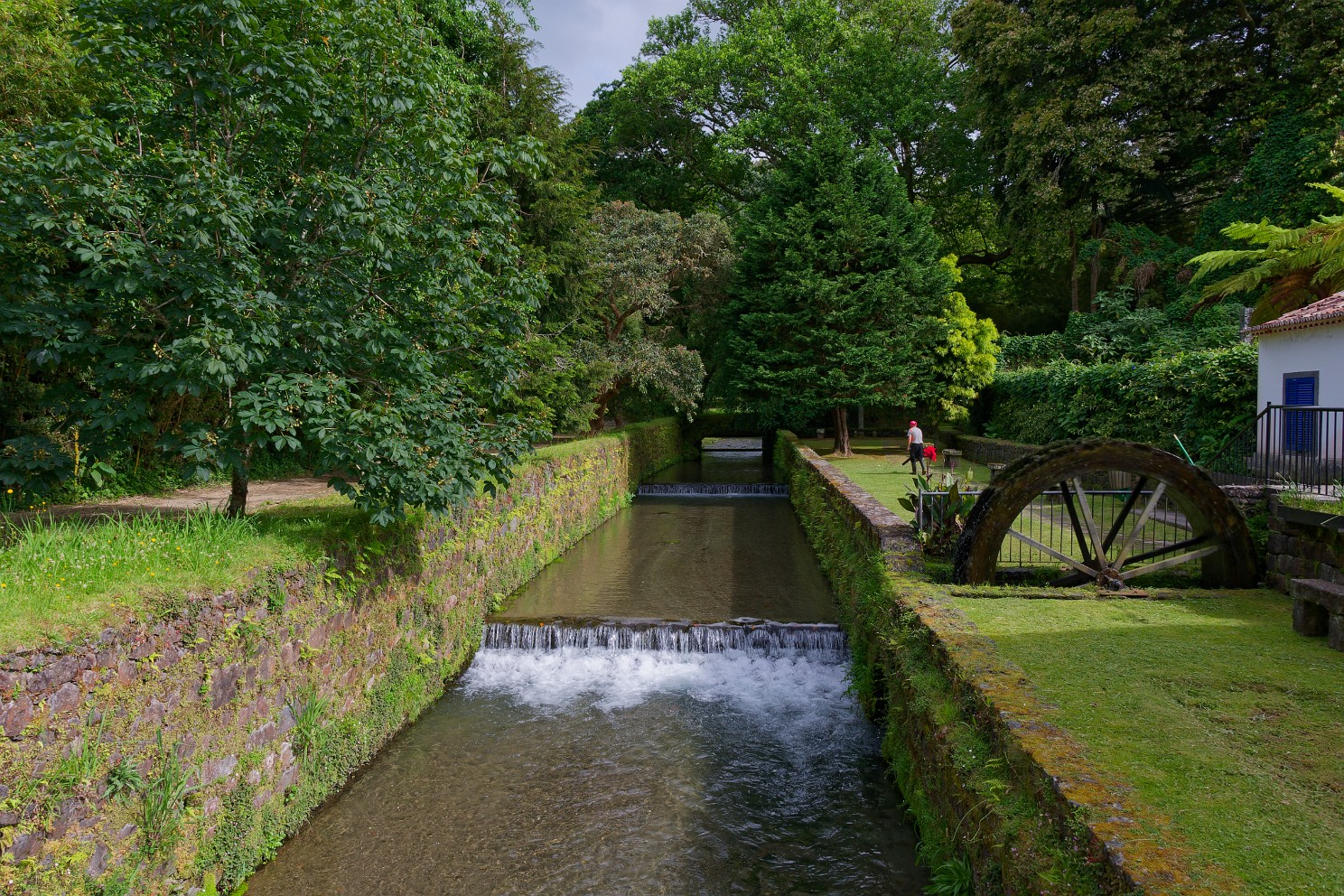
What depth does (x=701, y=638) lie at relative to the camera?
32.3 ft

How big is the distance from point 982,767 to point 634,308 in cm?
2073

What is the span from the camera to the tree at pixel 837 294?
2386 centimetres

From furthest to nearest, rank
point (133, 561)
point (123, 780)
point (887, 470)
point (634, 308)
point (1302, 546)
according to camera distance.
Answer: point (634, 308), point (887, 470), point (1302, 546), point (133, 561), point (123, 780)

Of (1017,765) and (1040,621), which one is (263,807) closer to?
(1017,765)

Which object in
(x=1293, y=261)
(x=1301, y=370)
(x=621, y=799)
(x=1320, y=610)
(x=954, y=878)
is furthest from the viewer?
(x=1293, y=261)

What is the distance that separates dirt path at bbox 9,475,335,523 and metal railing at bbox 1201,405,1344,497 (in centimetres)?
1196

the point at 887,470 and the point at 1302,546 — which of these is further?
the point at 887,470

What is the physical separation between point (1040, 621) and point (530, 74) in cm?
1786

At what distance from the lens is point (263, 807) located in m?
5.73

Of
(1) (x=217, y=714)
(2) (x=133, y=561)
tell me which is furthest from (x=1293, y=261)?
(2) (x=133, y=561)

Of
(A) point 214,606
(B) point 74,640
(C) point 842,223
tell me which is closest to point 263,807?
(A) point 214,606

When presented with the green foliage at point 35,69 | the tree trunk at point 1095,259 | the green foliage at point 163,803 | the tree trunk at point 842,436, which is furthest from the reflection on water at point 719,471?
the green foliage at point 163,803

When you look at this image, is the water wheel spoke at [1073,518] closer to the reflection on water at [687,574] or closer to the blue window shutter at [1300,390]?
the reflection on water at [687,574]

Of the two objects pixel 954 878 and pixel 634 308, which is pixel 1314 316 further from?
pixel 634 308
